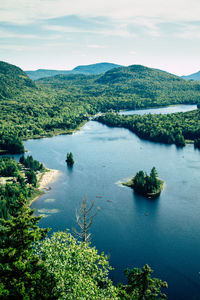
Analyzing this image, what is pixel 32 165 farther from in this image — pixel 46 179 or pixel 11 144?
pixel 11 144

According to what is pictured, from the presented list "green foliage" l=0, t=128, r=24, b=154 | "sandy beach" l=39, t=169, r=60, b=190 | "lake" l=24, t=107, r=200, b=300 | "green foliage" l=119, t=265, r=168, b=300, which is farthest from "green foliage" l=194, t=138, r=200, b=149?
"green foliage" l=119, t=265, r=168, b=300

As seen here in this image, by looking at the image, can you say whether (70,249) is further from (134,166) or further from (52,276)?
(134,166)

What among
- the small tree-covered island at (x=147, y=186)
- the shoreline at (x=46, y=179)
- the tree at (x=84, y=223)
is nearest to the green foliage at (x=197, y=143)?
the small tree-covered island at (x=147, y=186)

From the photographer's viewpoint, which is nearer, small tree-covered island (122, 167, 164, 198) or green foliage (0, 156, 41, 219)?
green foliage (0, 156, 41, 219)

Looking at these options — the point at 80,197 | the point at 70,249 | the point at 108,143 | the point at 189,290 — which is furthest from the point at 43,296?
the point at 108,143

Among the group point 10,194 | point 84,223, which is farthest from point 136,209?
point 84,223

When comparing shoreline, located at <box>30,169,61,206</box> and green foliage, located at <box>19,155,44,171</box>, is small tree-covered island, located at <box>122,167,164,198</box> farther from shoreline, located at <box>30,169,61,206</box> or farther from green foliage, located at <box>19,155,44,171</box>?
green foliage, located at <box>19,155,44,171</box>
